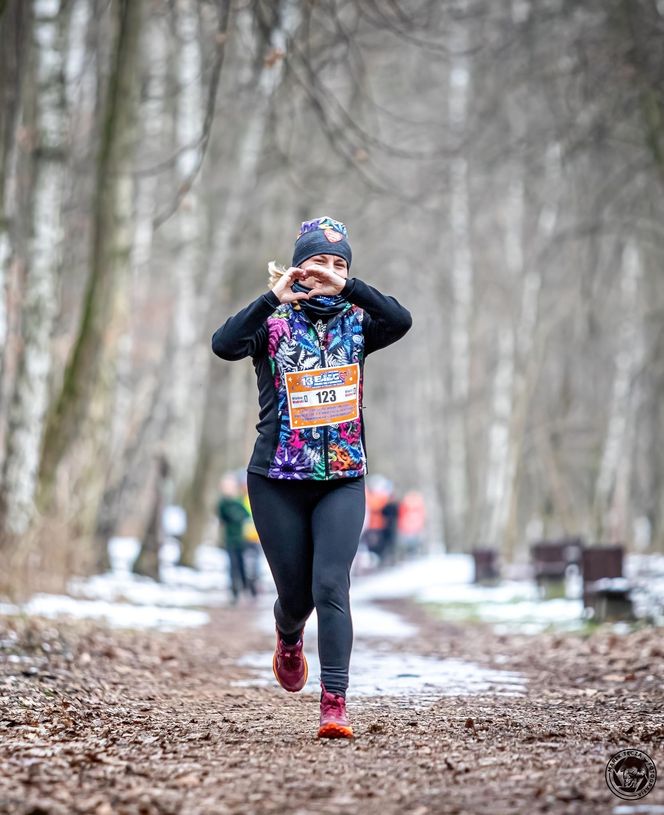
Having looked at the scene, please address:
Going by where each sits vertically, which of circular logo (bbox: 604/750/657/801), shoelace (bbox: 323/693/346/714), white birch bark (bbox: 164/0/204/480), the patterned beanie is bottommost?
shoelace (bbox: 323/693/346/714)

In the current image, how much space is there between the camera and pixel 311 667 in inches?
358

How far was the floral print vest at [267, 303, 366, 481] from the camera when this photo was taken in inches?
215

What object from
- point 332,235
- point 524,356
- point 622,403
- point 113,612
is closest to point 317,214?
point 524,356

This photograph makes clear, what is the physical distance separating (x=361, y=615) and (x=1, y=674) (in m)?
8.72

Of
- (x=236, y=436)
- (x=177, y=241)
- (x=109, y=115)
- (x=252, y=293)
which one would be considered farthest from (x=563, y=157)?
(x=236, y=436)

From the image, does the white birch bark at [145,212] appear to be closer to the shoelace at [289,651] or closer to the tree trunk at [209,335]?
the tree trunk at [209,335]

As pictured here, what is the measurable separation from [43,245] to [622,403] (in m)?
16.3

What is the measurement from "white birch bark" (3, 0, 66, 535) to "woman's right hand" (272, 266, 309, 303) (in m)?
7.02

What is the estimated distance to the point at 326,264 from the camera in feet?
18.5

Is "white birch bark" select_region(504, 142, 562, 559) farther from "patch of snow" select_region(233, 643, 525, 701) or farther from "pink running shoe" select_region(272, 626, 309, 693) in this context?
"pink running shoe" select_region(272, 626, 309, 693)

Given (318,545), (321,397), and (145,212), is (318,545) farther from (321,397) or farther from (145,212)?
(145,212)

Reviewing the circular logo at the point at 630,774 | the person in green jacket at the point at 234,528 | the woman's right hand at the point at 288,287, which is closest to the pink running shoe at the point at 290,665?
the woman's right hand at the point at 288,287

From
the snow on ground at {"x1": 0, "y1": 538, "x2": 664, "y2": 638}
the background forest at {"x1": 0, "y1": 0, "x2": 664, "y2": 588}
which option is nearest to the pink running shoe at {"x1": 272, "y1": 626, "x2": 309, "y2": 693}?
the background forest at {"x1": 0, "y1": 0, "x2": 664, "y2": 588}

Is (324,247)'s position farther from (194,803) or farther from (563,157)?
(563,157)
